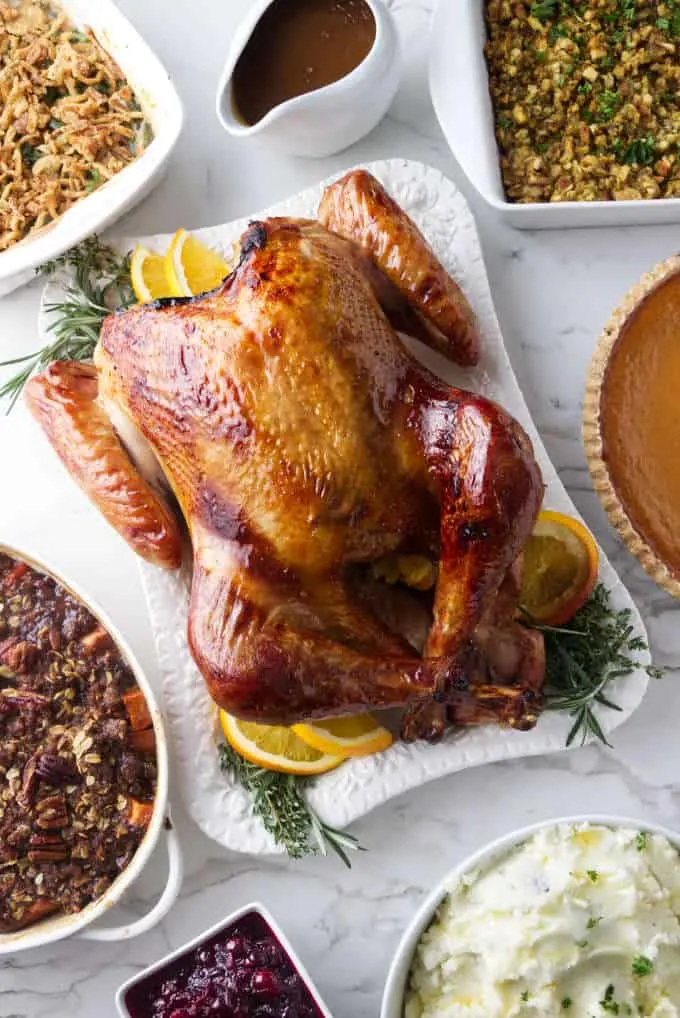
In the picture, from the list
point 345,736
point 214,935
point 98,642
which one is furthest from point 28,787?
point 345,736

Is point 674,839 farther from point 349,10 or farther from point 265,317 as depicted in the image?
point 349,10

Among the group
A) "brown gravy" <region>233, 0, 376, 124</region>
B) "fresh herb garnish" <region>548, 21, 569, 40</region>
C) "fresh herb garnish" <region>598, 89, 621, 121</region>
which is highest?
"brown gravy" <region>233, 0, 376, 124</region>

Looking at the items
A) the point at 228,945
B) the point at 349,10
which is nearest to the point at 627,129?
the point at 349,10

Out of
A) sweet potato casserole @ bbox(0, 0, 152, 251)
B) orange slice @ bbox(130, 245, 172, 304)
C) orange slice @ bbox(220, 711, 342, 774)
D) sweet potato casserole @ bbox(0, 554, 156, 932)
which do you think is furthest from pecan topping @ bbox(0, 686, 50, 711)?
sweet potato casserole @ bbox(0, 0, 152, 251)

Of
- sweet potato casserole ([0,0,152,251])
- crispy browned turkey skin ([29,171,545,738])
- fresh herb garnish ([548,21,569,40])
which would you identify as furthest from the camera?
sweet potato casserole ([0,0,152,251])

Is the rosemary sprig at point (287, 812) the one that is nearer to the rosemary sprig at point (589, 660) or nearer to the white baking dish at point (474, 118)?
the rosemary sprig at point (589, 660)

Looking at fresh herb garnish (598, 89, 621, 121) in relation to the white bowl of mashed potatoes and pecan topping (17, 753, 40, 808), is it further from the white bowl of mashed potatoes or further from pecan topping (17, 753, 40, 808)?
pecan topping (17, 753, 40, 808)

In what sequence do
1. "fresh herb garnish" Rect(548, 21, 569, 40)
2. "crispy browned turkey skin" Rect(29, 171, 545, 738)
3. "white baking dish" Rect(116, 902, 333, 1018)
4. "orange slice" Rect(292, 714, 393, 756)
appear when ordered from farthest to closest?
1. "fresh herb garnish" Rect(548, 21, 569, 40)
2. "orange slice" Rect(292, 714, 393, 756)
3. "white baking dish" Rect(116, 902, 333, 1018)
4. "crispy browned turkey skin" Rect(29, 171, 545, 738)
